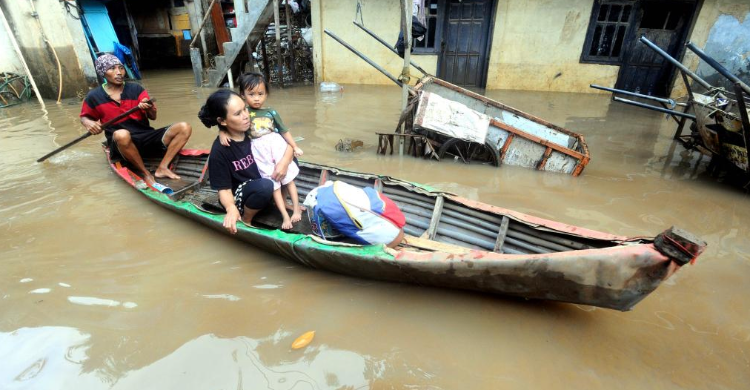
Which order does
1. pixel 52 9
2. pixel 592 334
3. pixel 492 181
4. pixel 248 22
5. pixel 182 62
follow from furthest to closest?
pixel 182 62, pixel 248 22, pixel 52 9, pixel 492 181, pixel 592 334

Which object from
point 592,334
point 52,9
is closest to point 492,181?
point 592,334

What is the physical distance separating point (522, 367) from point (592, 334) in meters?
0.56

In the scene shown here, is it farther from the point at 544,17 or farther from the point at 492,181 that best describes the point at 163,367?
the point at 544,17

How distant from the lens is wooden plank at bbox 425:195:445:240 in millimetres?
3064

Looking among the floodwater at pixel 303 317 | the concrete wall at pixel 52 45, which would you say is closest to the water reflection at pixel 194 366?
the floodwater at pixel 303 317

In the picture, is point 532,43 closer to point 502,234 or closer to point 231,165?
point 502,234

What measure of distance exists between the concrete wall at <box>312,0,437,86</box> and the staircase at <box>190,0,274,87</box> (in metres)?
1.93

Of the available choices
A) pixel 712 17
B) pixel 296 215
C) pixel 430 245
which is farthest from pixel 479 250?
pixel 712 17

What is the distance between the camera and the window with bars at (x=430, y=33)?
32.4 feet

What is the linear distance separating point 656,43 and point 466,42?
184 inches

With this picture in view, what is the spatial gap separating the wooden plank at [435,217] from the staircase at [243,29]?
24.7 feet

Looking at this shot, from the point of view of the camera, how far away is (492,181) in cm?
473

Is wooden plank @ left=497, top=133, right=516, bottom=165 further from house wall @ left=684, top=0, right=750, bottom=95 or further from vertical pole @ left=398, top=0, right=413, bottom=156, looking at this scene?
house wall @ left=684, top=0, right=750, bottom=95

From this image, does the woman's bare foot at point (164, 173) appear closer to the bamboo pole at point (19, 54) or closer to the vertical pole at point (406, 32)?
the vertical pole at point (406, 32)
